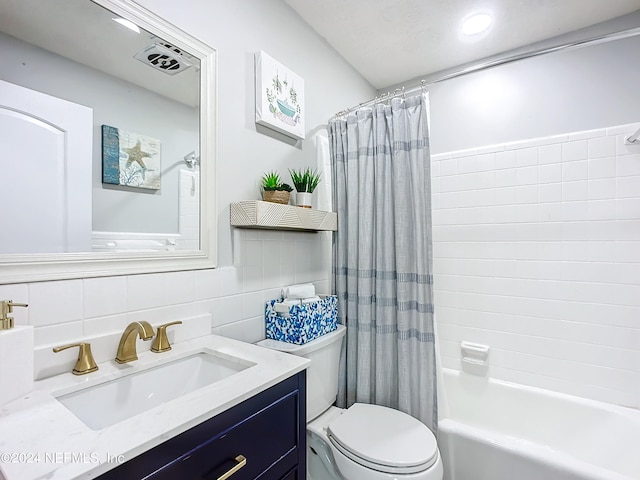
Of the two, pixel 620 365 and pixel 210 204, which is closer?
pixel 210 204

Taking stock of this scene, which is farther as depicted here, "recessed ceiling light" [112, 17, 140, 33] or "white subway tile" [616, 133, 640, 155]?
"white subway tile" [616, 133, 640, 155]

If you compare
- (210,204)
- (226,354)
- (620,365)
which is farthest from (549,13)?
(226,354)

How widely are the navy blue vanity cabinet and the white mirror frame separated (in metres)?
0.57

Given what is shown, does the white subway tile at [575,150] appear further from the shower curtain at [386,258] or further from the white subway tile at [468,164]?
the shower curtain at [386,258]

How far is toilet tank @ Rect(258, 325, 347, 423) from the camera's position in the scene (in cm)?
139

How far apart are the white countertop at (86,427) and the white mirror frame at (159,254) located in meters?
0.28

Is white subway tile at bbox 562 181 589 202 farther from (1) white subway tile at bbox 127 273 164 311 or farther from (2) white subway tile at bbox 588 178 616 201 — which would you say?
(1) white subway tile at bbox 127 273 164 311

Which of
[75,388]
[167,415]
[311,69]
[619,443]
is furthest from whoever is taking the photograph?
[311,69]

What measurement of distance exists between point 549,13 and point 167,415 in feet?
8.02

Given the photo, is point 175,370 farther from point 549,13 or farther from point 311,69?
point 549,13

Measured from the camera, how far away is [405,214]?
1587mm

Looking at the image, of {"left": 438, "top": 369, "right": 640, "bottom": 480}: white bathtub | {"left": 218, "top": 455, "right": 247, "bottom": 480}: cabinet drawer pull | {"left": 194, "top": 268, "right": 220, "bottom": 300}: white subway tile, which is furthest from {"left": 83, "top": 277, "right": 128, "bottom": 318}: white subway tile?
{"left": 438, "top": 369, "right": 640, "bottom": 480}: white bathtub

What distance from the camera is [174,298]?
3.85 ft

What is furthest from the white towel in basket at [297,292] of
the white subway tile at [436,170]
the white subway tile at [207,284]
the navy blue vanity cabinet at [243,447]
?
the white subway tile at [436,170]
